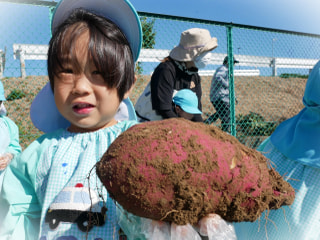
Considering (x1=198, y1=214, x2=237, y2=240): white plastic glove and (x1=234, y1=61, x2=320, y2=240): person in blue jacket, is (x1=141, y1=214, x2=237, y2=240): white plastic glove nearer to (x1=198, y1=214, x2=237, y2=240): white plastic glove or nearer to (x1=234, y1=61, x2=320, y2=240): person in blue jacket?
(x1=198, y1=214, x2=237, y2=240): white plastic glove

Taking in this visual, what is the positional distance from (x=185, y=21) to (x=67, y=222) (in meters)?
3.51

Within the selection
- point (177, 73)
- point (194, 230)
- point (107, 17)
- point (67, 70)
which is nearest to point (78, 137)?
point (67, 70)

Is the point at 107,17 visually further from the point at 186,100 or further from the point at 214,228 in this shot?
the point at 186,100

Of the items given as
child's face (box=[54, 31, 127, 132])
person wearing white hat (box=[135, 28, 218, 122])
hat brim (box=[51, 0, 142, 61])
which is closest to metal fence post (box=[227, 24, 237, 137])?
person wearing white hat (box=[135, 28, 218, 122])

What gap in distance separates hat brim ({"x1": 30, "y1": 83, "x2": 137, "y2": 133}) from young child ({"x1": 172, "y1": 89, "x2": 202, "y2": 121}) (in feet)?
5.20

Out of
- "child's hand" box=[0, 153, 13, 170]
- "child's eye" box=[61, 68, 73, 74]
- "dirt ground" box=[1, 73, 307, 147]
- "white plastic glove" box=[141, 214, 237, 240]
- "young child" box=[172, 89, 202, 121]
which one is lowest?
"dirt ground" box=[1, 73, 307, 147]

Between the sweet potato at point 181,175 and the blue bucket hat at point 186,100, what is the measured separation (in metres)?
2.05

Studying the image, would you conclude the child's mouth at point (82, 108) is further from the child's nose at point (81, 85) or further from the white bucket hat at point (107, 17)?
the white bucket hat at point (107, 17)

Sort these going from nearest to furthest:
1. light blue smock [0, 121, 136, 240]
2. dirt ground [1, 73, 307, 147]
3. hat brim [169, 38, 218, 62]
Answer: light blue smock [0, 121, 136, 240] → hat brim [169, 38, 218, 62] → dirt ground [1, 73, 307, 147]

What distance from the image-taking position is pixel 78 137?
117 centimetres

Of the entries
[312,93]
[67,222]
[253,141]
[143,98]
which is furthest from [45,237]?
[253,141]

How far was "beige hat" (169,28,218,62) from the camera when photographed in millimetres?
3117

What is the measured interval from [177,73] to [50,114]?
1989 mm

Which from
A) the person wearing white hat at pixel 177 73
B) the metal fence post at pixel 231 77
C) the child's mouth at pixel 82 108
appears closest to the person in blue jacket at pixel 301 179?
the child's mouth at pixel 82 108
